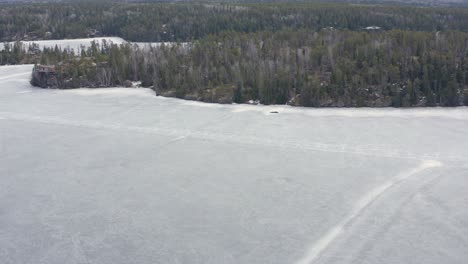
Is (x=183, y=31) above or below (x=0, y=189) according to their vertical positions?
above

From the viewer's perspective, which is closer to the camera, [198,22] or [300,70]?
[300,70]

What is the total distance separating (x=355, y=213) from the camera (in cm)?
565

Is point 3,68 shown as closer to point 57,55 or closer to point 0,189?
point 57,55

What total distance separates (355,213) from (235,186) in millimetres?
1511

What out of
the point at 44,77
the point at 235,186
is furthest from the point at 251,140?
the point at 44,77

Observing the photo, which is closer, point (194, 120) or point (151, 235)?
point (151, 235)

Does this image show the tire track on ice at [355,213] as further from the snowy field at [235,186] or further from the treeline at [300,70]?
the treeline at [300,70]

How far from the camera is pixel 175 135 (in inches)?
340

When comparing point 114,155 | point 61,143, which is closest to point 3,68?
point 61,143

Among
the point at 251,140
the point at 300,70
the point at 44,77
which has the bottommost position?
the point at 251,140

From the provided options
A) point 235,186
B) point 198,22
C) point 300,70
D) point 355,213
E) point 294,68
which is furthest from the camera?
point 198,22

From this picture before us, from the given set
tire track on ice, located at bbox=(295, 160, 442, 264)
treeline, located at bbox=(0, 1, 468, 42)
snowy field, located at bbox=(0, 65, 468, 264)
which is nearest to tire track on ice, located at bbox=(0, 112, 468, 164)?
snowy field, located at bbox=(0, 65, 468, 264)

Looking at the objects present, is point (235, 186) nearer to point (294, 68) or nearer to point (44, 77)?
point (294, 68)

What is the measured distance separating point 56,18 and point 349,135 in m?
24.7
